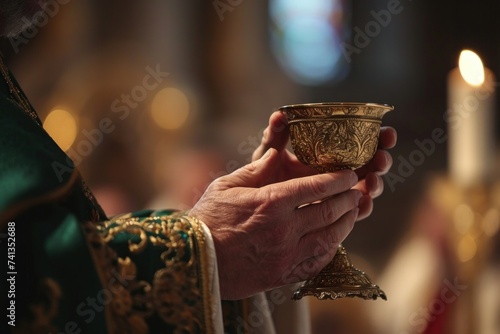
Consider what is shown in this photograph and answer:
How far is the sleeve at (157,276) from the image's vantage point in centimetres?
172

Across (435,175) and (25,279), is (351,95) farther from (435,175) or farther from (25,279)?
(25,279)

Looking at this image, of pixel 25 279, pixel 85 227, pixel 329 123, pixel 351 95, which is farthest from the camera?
pixel 351 95

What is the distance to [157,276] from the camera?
69.3 inches

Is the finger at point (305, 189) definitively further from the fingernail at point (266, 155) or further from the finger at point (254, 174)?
the fingernail at point (266, 155)

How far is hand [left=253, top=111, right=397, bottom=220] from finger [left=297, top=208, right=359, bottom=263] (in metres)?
0.27

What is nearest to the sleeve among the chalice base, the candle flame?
the chalice base

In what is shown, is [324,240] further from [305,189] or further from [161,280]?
[161,280]

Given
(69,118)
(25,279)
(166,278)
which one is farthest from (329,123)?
(69,118)

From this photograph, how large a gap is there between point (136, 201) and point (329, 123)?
18.7ft

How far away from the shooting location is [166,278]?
1.76m

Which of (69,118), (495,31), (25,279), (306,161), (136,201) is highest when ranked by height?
(495,31)

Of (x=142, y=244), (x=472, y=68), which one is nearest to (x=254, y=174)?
(x=142, y=244)

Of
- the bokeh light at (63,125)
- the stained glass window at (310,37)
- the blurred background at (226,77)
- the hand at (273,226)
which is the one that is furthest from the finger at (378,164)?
the bokeh light at (63,125)

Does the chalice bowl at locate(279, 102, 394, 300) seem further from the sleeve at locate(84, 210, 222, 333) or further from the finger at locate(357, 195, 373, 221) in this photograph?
the sleeve at locate(84, 210, 222, 333)
